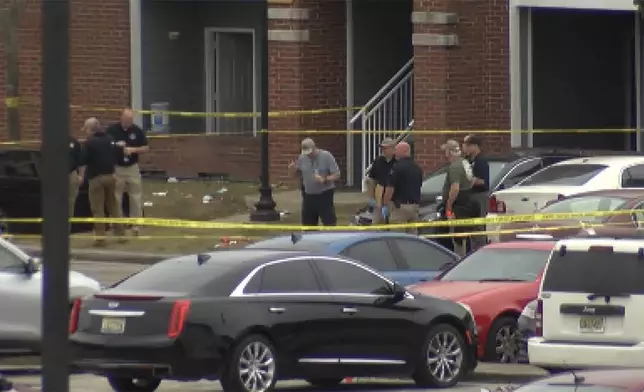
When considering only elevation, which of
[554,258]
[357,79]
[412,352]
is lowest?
[412,352]

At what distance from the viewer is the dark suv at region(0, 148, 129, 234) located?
25.6 meters

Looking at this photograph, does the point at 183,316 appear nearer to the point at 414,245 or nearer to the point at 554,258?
the point at 554,258

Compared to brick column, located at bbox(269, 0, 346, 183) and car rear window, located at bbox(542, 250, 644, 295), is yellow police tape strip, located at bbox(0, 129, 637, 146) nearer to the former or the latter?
brick column, located at bbox(269, 0, 346, 183)

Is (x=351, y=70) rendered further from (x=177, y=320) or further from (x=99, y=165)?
(x=177, y=320)

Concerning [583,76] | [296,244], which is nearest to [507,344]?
[296,244]

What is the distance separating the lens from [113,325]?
1391 centimetres

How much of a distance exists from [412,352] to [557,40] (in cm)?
1768

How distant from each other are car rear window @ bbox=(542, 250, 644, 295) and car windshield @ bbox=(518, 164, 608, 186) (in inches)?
334

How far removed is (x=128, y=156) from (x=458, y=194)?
6.20 meters

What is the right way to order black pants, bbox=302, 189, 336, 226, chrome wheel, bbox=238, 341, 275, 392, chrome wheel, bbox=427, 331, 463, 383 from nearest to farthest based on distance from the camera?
chrome wheel, bbox=238, 341, 275, 392, chrome wheel, bbox=427, 331, 463, 383, black pants, bbox=302, 189, 336, 226

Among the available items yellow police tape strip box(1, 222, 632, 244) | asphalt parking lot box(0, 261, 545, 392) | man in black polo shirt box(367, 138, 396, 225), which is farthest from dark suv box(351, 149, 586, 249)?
asphalt parking lot box(0, 261, 545, 392)

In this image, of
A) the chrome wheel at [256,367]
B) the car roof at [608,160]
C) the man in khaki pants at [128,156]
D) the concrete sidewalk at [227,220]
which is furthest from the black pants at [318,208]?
the chrome wheel at [256,367]

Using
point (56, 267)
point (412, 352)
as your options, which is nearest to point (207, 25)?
point (412, 352)

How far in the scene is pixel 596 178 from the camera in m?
22.5
